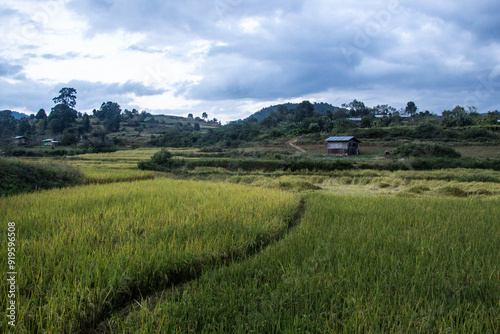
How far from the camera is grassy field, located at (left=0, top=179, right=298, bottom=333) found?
212 centimetres

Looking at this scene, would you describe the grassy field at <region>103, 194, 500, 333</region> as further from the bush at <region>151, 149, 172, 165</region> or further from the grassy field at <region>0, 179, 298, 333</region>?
the bush at <region>151, 149, 172, 165</region>

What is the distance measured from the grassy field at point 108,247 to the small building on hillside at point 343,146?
23.7 metres

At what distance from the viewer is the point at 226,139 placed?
42156 mm

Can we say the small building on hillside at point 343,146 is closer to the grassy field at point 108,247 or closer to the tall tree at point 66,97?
the grassy field at point 108,247

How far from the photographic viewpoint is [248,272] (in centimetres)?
279

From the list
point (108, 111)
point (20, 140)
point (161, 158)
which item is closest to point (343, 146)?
point (161, 158)

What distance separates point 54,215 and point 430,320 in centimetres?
510

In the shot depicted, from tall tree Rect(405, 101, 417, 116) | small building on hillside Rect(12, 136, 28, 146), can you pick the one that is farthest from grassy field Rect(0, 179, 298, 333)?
tall tree Rect(405, 101, 417, 116)

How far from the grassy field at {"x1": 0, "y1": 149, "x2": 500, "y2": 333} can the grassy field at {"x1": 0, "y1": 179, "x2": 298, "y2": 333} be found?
0.02 m

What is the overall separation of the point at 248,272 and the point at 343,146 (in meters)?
27.0

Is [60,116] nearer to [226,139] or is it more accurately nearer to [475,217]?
[226,139]

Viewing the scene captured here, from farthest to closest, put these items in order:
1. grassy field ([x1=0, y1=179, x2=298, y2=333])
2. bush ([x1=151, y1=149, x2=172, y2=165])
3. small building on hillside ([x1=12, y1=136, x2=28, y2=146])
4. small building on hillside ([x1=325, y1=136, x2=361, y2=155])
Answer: small building on hillside ([x1=12, y1=136, x2=28, y2=146]) < small building on hillside ([x1=325, y1=136, x2=361, y2=155]) < bush ([x1=151, y1=149, x2=172, y2=165]) < grassy field ([x1=0, y1=179, x2=298, y2=333])

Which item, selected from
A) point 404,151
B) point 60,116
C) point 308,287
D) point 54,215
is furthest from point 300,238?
point 60,116

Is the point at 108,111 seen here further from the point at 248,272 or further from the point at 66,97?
the point at 248,272
